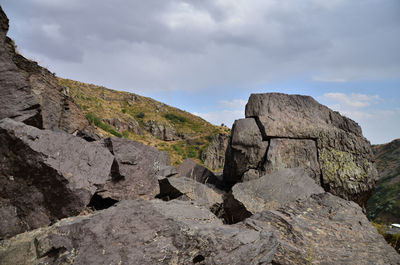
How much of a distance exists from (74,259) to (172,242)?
3.11ft

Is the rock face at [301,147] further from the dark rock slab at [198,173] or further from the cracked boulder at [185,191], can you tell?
the cracked boulder at [185,191]

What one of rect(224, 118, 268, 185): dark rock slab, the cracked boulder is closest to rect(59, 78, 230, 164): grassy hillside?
rect(224, 118, 268, 185): dark rock slab

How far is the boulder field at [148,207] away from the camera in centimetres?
283

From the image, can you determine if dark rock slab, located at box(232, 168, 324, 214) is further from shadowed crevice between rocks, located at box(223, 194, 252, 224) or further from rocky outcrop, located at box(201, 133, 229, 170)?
rocky outcrop, located at box(201, 133, 229, 170)

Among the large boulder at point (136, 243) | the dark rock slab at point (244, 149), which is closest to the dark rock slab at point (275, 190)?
the dark rock slab at point (244, 149)

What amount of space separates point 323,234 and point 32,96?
5721mm

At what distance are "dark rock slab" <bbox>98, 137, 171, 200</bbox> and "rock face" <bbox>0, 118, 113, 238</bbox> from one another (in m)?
0.67

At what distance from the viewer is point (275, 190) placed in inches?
215

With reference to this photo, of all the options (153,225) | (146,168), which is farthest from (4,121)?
(153,225)

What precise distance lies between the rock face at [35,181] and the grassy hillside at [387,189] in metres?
26.0

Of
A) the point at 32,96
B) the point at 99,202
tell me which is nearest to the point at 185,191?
the point at 99,202

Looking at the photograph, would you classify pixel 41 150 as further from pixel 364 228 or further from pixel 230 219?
pixel 364 228

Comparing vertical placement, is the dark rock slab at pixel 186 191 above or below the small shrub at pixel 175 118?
Result: below

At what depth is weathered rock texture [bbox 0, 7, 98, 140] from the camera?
521 centimetres
